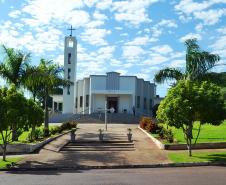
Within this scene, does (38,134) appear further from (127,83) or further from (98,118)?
(127,83)

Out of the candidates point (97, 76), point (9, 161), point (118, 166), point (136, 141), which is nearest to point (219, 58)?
point (136, 141)

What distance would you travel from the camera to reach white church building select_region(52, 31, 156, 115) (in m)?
60.5

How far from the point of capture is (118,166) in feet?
65.3

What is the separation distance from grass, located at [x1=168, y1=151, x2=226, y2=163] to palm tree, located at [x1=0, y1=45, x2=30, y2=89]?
1185cm

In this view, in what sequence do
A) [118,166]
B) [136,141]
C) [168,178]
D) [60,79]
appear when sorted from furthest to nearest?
[60,79] < [136,141] < [118,166] < [168,178]

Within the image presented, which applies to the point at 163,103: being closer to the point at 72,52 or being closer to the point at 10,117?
the point at 10,117

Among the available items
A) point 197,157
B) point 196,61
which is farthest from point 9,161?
point 196,61

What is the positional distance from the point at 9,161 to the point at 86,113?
3867cm

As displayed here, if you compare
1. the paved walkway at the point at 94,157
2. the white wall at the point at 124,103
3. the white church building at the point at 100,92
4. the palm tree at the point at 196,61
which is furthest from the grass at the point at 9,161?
the white wall at the point at 124,103

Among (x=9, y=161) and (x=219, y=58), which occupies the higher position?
(x=219, y=58)

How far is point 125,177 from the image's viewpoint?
16312mm

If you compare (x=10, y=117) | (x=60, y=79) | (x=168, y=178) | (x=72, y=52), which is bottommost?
(x=168, y=178)

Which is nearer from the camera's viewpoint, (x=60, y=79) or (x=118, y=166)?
(x=118, y=166)

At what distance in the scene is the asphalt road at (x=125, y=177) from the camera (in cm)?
1489
